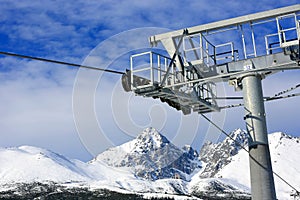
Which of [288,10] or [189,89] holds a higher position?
[288,10]

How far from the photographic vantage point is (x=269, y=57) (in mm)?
16562

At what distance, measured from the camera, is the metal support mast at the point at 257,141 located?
15648 mm

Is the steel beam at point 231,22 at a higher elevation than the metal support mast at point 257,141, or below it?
higher

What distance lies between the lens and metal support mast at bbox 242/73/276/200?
1565 cm

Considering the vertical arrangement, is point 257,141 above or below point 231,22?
below

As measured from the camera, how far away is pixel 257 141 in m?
16.1

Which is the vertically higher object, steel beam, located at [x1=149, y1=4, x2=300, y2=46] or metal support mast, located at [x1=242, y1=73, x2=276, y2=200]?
steel beam, located at [x1=149, y1=4, x2=300, y2=46]

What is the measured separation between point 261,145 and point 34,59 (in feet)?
28.4

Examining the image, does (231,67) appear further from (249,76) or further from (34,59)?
(34,59)

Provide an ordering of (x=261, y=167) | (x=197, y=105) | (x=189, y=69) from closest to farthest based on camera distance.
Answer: (x=261, y=167), (x=189, y=69), (x=197, y=105)

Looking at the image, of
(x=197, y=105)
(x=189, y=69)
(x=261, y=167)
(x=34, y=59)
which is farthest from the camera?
(x=197, y=105)

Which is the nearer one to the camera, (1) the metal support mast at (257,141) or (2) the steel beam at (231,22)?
(1) the metal support mast at (257,141)

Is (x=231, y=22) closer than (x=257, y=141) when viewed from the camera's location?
No

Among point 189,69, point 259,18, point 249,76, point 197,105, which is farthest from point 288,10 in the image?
point 197,105
